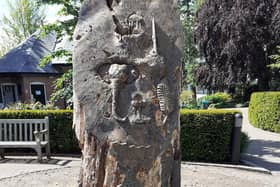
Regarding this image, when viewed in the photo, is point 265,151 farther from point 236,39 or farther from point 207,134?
point 236,39

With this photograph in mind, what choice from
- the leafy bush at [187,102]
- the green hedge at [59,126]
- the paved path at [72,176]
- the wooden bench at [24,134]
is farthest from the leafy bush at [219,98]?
the paved path at [72,176]

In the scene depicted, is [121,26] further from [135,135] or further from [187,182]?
[187,182]

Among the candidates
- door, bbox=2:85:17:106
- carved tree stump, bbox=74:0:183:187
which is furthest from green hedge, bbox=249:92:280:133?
door, bbox=2:85:17:106

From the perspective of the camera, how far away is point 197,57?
3186cm

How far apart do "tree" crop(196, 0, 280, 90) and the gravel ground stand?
15.1 meters

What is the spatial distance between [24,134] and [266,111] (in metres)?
9.77

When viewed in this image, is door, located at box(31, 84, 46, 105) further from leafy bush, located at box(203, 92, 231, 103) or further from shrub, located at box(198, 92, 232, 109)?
leafy bush, located at box(203, 92, 231, 103)

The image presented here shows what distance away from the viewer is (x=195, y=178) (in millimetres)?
6711

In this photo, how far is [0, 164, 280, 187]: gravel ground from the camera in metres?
6.27

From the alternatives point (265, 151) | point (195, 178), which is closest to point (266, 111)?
point (265, 151)

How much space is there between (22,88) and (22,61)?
70.7 inches

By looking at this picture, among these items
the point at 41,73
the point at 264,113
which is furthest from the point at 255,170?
the point at 41,73

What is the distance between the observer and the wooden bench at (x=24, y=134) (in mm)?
8211

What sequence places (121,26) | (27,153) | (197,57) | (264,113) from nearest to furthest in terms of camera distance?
1. (121,26)
2. (27,153)
3. (264,113)
4. (197,57)
